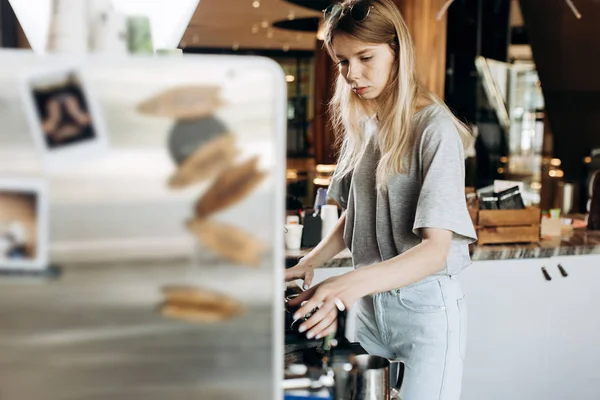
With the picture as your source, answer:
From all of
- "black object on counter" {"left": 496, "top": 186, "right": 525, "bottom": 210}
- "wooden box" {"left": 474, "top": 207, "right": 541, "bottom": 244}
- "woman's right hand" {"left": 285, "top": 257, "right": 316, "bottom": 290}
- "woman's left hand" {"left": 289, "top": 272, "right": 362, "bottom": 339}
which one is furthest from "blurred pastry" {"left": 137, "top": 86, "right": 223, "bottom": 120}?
"black object on counter" {"left": 496, "top": 186, "right": 525, "bottom": 210}

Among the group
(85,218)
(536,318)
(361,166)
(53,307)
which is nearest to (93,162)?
(85,218)

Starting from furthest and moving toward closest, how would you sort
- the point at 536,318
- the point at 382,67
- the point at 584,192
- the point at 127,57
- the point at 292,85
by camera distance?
the point at 292,85 → the point at 584,192 → the point at 536,318 → the point at 382,67 → the point at 127,57

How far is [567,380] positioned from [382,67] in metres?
2.00

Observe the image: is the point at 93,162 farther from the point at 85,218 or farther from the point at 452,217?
the point at 452,217

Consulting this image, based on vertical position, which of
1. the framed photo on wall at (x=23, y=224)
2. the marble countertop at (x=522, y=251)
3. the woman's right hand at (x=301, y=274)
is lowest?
the marble countertop at (x=522, y=251)

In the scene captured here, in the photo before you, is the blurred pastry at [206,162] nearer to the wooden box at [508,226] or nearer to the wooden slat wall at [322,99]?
the wooden box at [508,226]

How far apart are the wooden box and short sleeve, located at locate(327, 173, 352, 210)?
1.18m

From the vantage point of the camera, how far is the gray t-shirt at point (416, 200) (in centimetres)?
133

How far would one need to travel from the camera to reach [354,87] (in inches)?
59.1

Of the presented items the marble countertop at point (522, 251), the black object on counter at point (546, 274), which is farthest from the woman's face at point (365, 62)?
the black object on counter at point (546, 274)

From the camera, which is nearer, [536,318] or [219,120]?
[219,120]

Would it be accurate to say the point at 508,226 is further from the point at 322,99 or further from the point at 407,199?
the point at 322,99

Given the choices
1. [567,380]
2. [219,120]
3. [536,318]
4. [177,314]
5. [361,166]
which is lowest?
[567,380]

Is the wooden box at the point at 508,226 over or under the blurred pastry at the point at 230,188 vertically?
under
